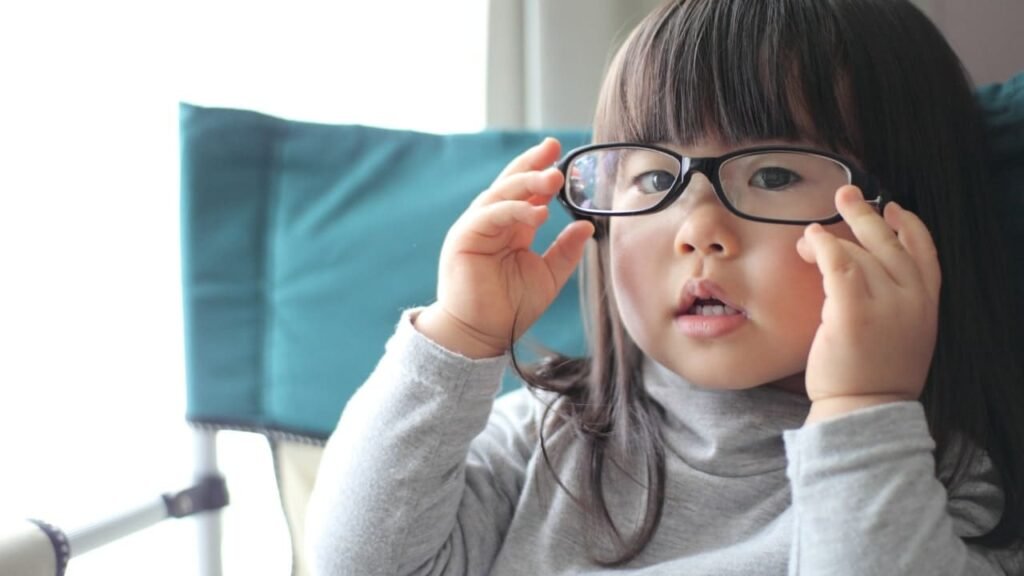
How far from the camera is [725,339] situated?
653 mm

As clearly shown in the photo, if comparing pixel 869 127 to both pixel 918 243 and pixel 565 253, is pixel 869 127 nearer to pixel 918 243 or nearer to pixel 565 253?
pixel 918 243

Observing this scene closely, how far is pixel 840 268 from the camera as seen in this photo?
0.58 meters

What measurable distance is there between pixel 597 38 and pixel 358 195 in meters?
0.42

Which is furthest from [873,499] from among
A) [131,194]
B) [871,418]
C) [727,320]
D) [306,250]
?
[131,194]

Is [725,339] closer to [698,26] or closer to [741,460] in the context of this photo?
[741,460]

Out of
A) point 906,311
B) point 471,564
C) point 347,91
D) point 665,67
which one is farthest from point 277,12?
point 906,311

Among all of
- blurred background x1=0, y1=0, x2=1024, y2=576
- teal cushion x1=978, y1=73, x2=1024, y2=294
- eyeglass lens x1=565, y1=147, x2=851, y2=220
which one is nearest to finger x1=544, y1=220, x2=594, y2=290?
eyeglass lens x1=565, y1=147, x2=851, y2=220

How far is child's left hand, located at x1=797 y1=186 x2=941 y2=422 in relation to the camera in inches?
22.6

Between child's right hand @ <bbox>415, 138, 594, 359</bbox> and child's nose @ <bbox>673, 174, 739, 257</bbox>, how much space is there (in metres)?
0.10

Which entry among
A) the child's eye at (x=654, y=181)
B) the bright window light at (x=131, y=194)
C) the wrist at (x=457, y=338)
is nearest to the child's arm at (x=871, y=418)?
the child's eye at (x=654, y=181)

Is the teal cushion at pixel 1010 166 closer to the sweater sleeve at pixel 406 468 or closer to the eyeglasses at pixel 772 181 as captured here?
the eyeglasses at pixel 772 181

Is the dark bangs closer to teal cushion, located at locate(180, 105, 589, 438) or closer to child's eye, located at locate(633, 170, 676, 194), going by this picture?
child's eye, located at locate(633, 170, 676, 194)

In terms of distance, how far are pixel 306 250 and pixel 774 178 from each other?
1.69ft

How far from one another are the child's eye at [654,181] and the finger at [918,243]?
0.49 ft
